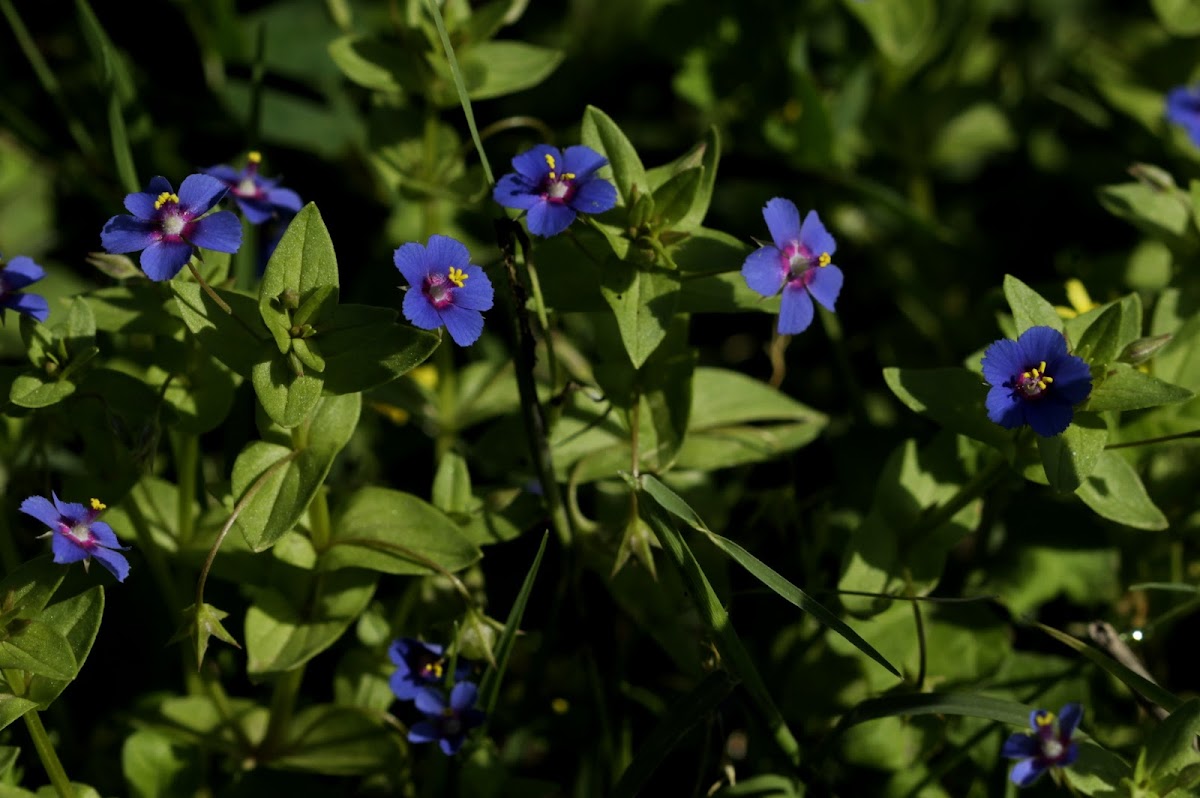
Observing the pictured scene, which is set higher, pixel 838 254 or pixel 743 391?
pixel 743 391

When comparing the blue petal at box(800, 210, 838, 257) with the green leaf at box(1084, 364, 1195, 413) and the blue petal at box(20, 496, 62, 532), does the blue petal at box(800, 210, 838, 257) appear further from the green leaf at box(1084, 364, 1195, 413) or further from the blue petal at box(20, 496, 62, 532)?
the blue petal at box(20, 496, 62, 532)

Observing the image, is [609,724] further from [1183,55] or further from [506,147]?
[1183,55]

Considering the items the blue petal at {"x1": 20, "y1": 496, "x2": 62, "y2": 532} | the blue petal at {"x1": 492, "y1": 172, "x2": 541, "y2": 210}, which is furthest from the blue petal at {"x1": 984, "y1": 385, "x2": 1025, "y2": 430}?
the blue petal at {"x1": 20, "y1": 496, "x2": 62, "y2": 532}

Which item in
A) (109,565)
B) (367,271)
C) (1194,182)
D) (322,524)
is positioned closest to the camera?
(109,565)

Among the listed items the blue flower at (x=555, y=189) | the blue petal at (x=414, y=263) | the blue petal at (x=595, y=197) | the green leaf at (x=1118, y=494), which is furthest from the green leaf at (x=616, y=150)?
the green leaf at (x=1118, y=494)

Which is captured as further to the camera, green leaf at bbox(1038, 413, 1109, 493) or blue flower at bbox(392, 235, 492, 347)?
green leaf at bbox(1038, 413, 1109, 493)

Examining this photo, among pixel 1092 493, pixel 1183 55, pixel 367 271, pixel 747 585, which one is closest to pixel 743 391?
pixel 747 585
